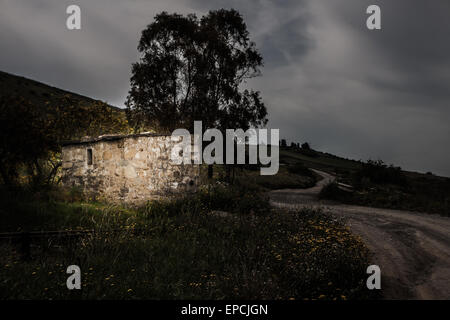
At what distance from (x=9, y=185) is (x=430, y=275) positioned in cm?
1306

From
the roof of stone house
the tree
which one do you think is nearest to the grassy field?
the roof of stone house

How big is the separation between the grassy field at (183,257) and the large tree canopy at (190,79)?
10.3m

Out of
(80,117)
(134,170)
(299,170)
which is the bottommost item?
(299,170)

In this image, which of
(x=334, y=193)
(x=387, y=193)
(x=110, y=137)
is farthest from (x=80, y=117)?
(x=387, y=193)

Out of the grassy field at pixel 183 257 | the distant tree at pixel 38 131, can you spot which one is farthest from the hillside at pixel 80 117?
the grassy field at pixel 183 257

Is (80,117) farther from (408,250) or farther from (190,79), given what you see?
(408,250)

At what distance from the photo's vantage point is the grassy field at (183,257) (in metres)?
3.78

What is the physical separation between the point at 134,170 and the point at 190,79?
35.0ft

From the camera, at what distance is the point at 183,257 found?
16.4 feet

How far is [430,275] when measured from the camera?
15.4 ft

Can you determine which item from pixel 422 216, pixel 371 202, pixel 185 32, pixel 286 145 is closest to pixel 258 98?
pixel 185 32

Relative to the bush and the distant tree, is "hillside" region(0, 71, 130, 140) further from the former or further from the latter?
the bush

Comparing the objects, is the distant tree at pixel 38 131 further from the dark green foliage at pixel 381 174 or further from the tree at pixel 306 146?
the tree at pixel 306 146

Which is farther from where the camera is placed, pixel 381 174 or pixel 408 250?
pixel 381 174
